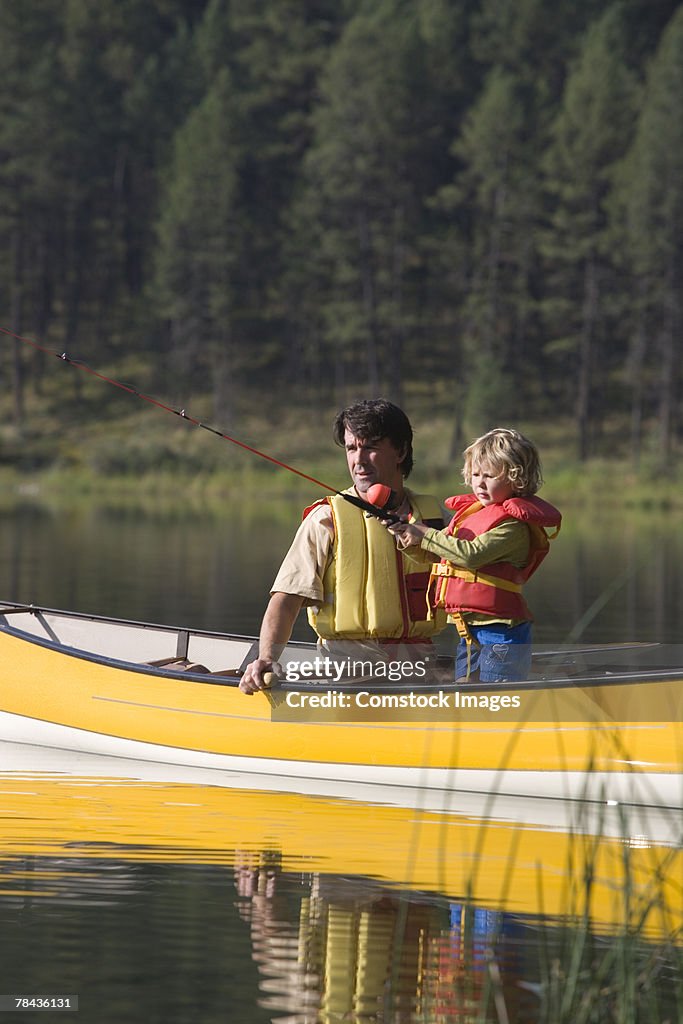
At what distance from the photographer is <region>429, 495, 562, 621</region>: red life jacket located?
23.5 feet

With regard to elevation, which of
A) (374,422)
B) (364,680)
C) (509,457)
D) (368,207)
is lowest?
(364,680)

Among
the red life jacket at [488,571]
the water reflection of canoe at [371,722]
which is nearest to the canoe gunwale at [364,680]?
the water reflection of canoe at [371,722]

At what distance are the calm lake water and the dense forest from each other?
39525 mm

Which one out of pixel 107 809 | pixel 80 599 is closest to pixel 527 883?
pixel 107 809

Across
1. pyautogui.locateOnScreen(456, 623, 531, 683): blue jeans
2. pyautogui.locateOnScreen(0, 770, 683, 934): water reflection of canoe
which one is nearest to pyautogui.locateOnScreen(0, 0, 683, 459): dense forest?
pyautogui.locateOnScreen(456, 623, 531, 683): blue jeans

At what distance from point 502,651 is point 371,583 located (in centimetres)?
64

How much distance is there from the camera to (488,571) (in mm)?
7238

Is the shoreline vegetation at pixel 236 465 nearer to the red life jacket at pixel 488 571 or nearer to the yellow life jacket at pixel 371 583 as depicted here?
the yellow life jacket at pixel 371 583

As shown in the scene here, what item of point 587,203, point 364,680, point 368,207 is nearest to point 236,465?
point 368,207

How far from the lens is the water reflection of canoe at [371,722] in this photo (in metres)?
7.21

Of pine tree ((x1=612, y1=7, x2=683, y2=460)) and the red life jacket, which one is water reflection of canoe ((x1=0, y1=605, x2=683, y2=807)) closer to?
the red life jacket

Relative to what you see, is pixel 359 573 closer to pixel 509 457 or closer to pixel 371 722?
pixel 371 722

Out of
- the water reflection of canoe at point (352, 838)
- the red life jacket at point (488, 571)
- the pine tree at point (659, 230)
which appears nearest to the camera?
the water reflection of canoe at point (352, 838)

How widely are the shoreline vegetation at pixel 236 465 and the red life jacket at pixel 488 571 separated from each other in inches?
1098
